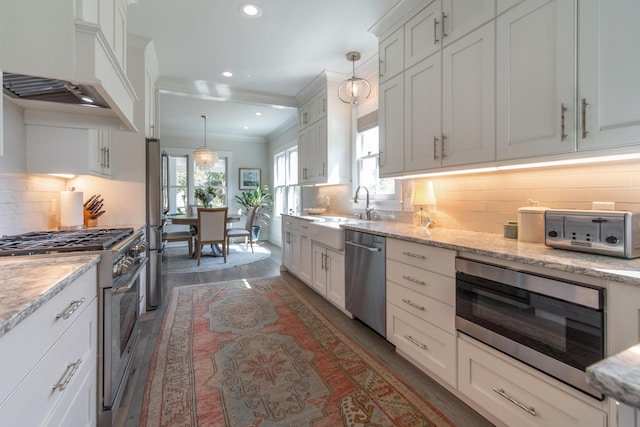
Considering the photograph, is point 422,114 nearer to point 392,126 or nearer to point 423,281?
point 392,126

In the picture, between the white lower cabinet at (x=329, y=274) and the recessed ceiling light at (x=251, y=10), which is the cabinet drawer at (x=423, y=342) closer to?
the white lower cabinet at (x=329, y=274)

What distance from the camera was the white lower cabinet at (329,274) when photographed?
2895mm

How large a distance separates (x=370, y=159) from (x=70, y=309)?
3147 mm

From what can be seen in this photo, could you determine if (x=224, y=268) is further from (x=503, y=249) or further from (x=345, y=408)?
(x=503, y=249)

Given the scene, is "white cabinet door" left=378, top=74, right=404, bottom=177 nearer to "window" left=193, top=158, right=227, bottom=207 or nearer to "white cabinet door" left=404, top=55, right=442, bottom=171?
"white cabinet door" left=404, top=55, right=442, bottom=171

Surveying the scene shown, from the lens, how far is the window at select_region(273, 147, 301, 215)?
644 cm

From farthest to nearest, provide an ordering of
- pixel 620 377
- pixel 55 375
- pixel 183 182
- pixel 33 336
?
pixel 183 182, pixel 55 375, pixel 33 336, pixel 620 377

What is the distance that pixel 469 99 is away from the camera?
1.96m

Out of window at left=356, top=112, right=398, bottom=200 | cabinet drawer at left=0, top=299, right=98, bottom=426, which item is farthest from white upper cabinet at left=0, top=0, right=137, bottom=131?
window at left=356, top=112, right=398, bottom=200

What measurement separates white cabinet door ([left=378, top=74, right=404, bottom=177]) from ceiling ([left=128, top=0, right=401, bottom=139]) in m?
0.63

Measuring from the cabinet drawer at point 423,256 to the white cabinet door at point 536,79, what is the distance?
68 centimetres

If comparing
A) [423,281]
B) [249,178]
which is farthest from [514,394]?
[249,178]

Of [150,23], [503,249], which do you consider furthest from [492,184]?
[150,23]

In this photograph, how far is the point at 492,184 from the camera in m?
2.14
